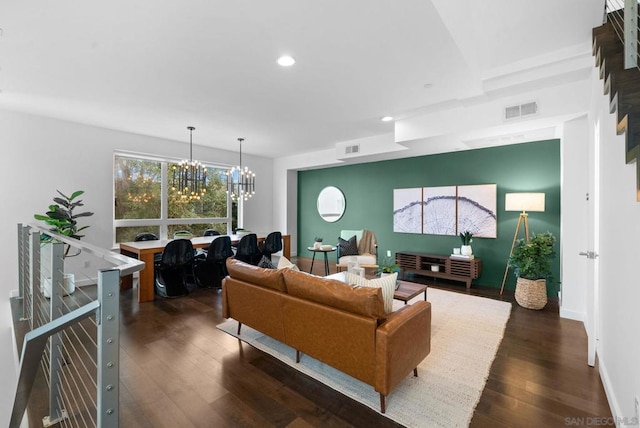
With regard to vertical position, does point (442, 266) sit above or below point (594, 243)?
below

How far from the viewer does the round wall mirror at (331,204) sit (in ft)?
23.7

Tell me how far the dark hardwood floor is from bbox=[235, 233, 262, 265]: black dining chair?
192 centimetres

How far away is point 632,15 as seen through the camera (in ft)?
Answer: 4.50

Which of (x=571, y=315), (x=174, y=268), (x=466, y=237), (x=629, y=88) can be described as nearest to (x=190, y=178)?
(x=174, y=268)

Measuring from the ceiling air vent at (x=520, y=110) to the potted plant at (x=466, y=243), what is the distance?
6.73 feet

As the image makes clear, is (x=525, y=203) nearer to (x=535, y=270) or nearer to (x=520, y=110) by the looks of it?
(x=535, y=270)

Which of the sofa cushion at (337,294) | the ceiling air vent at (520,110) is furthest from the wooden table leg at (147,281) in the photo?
the ceiling air vent at (520,110)

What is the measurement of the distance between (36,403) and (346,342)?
217cm

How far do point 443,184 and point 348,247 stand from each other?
2.19 m

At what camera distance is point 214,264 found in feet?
15.9

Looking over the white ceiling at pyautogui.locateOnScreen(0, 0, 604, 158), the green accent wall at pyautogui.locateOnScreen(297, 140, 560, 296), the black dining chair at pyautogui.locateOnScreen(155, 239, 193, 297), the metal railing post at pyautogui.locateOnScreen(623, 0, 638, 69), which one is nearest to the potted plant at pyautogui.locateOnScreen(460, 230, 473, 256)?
the green accent wall at pyautogui.locateOnScreen(297, 140, 560, 296)

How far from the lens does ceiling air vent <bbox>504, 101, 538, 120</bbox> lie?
135 inches

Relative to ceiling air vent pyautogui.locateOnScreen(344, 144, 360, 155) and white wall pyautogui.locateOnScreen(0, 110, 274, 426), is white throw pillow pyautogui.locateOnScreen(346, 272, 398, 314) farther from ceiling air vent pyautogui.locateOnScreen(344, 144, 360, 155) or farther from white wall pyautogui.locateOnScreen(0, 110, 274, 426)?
white wall pyautogui.locateOnScreen(0, 110, 274, 426)

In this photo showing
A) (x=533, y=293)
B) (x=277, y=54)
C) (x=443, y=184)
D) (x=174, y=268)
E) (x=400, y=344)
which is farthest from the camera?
(x=443, y=184)
